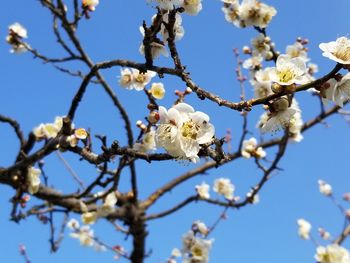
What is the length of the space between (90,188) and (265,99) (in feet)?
6.75

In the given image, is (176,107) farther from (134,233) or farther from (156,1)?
(134,233)

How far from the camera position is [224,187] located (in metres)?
6.55

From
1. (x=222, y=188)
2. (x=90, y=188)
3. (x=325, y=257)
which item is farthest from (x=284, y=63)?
(x=222, y=188)

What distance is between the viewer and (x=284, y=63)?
5.65 ft

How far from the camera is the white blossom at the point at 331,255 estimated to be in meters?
4.36

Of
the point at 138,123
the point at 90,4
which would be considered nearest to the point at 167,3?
the point at 138,123

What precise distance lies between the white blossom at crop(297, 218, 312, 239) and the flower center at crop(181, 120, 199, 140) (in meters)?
6.80

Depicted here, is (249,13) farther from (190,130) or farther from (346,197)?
(346,197)

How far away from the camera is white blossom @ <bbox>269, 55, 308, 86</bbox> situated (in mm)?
1589

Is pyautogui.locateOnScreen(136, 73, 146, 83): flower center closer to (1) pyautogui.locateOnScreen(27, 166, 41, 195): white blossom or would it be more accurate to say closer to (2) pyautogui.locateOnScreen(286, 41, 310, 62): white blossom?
(1) pyautogui.locateOnScreen(27, 166, 41, 195): white blossom

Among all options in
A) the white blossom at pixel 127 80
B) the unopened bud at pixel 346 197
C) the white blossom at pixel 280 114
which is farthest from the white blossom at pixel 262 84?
the unopened bud at pixel 346 197

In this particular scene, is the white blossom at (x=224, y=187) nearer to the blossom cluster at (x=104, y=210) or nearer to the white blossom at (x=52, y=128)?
the blossom cluster at (x=104, y=210)

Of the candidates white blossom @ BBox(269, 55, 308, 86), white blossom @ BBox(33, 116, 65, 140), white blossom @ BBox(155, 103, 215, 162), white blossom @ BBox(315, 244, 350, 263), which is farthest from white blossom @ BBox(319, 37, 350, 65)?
white blossom @ BBox(315, 244, 350, 263)

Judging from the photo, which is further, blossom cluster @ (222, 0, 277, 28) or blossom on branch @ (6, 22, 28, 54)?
blossom on branch @ (6, 22, 28, 54)
